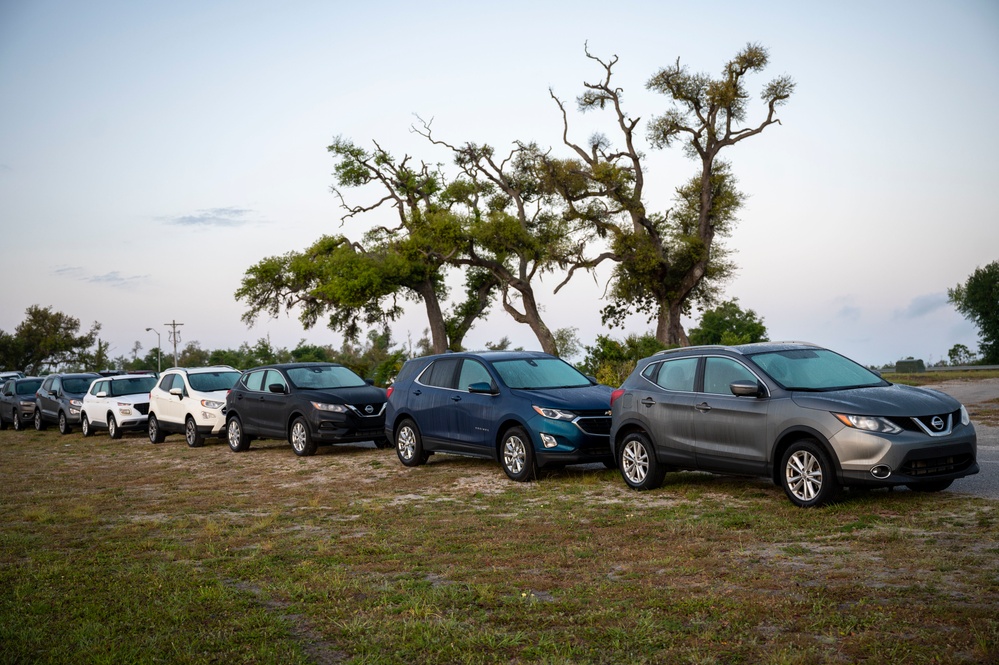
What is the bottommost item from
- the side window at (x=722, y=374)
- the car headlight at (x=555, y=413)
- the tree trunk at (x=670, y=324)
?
the car headlight at (x=555, y=413)

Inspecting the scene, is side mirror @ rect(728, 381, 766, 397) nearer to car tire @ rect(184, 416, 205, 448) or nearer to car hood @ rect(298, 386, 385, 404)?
car hood @ rect(298, 386, 385, 404)

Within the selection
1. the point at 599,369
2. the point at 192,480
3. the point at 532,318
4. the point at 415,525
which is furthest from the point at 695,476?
the point at 532,318

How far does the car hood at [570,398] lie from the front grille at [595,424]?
144mm

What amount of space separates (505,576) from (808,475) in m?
4.16

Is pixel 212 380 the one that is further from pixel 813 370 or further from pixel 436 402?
pixel 813 370

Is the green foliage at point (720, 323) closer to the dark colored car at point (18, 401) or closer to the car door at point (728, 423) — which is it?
the dark colored car at point (18, 401)

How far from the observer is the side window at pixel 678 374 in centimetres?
1179

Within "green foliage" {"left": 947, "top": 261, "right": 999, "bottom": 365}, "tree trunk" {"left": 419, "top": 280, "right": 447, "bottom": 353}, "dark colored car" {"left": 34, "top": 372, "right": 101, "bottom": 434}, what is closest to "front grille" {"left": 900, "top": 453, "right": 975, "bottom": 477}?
"dark colored car" {"left": 34, "top": 372, "right": 101, "bottom": 434}

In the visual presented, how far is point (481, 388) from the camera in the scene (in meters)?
14.2

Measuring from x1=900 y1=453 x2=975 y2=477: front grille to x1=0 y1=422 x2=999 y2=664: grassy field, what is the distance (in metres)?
0.38

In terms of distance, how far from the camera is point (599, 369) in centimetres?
3253

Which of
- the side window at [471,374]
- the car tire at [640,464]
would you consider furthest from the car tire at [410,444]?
the car tire at [640,464]

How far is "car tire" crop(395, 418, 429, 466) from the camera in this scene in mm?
15820

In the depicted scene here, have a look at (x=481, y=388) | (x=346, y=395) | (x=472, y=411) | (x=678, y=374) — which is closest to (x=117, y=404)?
(x=346, y=395)
